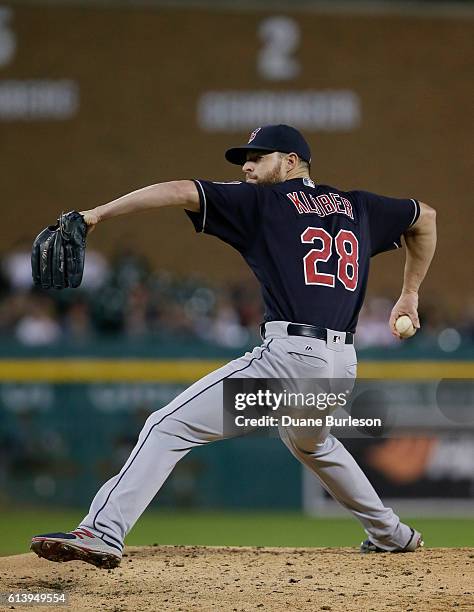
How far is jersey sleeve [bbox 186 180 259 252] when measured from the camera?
3895mm

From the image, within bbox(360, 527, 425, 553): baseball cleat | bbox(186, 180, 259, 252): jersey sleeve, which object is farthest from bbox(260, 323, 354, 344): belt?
bbox(360, 527, 425, 553): baseball cleat

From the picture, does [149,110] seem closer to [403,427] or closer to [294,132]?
[403,427]

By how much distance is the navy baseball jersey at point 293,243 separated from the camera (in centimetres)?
396

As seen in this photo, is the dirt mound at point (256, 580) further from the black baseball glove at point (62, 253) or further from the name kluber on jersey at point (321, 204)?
the name kluber on jersey at point (321, 204)

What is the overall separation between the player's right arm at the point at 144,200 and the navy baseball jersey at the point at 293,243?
0.08 meters

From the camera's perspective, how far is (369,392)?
804 centimetres

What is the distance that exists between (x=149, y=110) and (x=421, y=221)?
8.23m

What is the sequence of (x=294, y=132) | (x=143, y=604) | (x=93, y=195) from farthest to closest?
(x=93, y=195) → (x=294, y=132) → (x=143, y=604)

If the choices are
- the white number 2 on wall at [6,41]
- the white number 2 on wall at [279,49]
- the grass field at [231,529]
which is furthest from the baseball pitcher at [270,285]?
the white number 2 on wall at [6,41]

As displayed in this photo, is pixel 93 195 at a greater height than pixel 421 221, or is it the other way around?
pixel 93 195

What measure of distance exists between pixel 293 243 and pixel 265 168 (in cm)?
38

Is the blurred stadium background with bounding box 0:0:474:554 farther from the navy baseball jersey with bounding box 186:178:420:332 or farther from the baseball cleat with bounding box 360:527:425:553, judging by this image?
the navy baseball jersey with bounding box 186:178:420:332

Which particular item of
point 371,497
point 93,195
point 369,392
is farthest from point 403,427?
point 93,195

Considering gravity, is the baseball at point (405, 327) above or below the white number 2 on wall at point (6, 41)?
below
